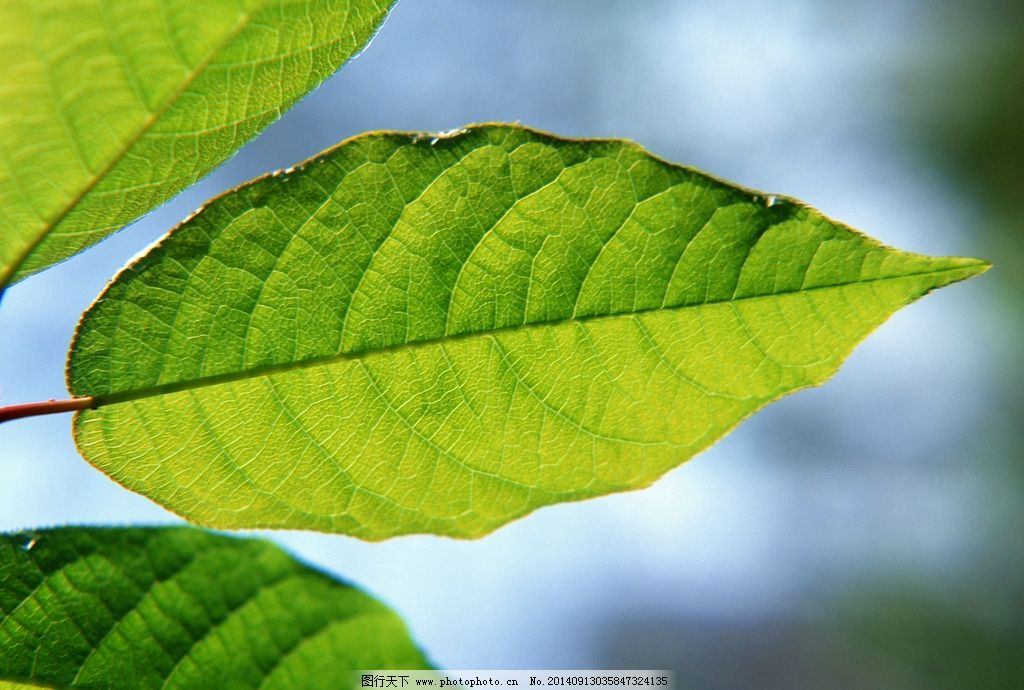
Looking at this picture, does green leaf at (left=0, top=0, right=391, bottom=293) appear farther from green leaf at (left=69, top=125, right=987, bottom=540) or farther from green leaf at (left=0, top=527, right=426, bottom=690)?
green leaf at (left=0, top=527, right=426, bottom=690)

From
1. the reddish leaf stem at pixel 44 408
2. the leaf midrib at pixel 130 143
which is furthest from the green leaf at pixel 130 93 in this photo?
the reddish leaf stem at pixel 44 408

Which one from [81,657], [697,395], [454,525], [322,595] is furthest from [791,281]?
[81,657]

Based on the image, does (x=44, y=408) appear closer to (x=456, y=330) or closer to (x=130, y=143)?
(x=130, y=143)

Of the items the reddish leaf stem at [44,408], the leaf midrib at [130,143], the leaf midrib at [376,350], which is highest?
the leaf midrib at [130,143]

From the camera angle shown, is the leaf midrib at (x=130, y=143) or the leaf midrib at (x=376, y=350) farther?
the leaf midrib at (x=376, y=350)

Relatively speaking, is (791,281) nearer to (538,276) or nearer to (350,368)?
(538,276)

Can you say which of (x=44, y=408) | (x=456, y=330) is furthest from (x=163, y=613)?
(x=456, y=330)

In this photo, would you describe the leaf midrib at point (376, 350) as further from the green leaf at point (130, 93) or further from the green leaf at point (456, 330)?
the green leaf at point (130, 93)
